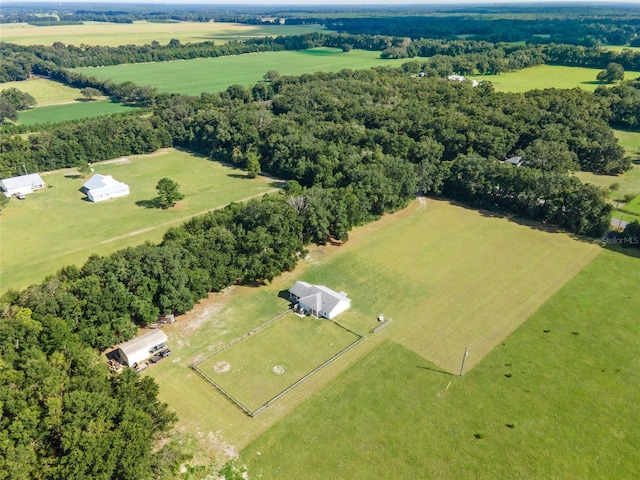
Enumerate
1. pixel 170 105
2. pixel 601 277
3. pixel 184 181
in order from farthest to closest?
pixel 170 105, pixel 184 181, pixel 601 277

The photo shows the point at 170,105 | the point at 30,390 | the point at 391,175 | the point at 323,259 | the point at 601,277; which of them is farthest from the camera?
the point at 170,105

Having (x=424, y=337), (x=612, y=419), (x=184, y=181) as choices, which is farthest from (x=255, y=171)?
(x=612, y=419)

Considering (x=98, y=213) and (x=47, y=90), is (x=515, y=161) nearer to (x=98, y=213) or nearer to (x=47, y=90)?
(x=98, y=213)

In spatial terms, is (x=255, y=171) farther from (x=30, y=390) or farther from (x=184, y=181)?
(x=30, y=390)

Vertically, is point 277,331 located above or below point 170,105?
below

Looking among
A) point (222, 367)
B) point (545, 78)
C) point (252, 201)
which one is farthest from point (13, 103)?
point (545, 78)

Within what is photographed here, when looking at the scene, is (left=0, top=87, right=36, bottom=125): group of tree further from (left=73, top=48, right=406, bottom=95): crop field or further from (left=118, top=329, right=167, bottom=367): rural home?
(left=118, top=329, right=167, bottom=367): rural home
